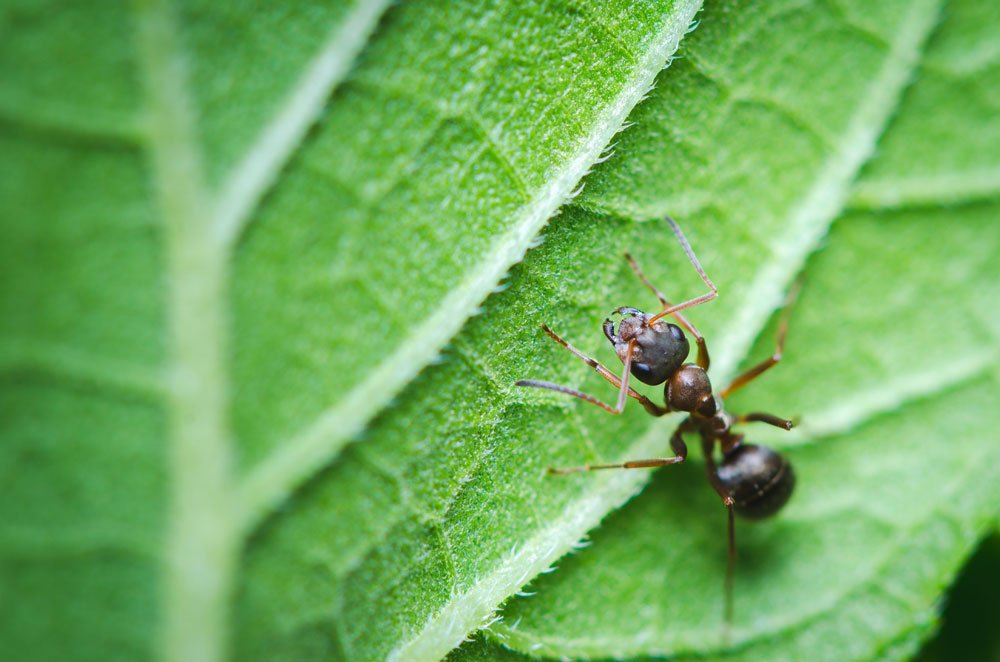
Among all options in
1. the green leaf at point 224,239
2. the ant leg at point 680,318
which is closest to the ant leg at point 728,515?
the ant leg at point 680,318

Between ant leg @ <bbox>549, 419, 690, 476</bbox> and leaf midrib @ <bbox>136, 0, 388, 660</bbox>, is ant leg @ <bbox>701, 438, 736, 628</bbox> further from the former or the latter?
leaf midrib @ <bbox>136, 0, 388, 660</bbox>

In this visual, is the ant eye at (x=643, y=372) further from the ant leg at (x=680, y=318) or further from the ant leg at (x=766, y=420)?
the ant leg at (x=766, y=420)

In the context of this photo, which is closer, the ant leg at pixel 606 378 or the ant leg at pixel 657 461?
the ant leg at pixel 606 378

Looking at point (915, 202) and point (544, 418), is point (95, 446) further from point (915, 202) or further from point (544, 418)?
point (915, 202)

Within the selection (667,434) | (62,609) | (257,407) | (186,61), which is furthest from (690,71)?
(62,609)

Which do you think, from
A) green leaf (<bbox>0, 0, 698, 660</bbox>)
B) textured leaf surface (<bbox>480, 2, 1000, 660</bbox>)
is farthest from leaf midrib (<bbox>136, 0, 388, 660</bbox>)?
textured leaf surface (<bbox>480, 2, 1000, 660</bbox>)

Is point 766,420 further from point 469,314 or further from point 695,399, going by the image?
point 469,314
